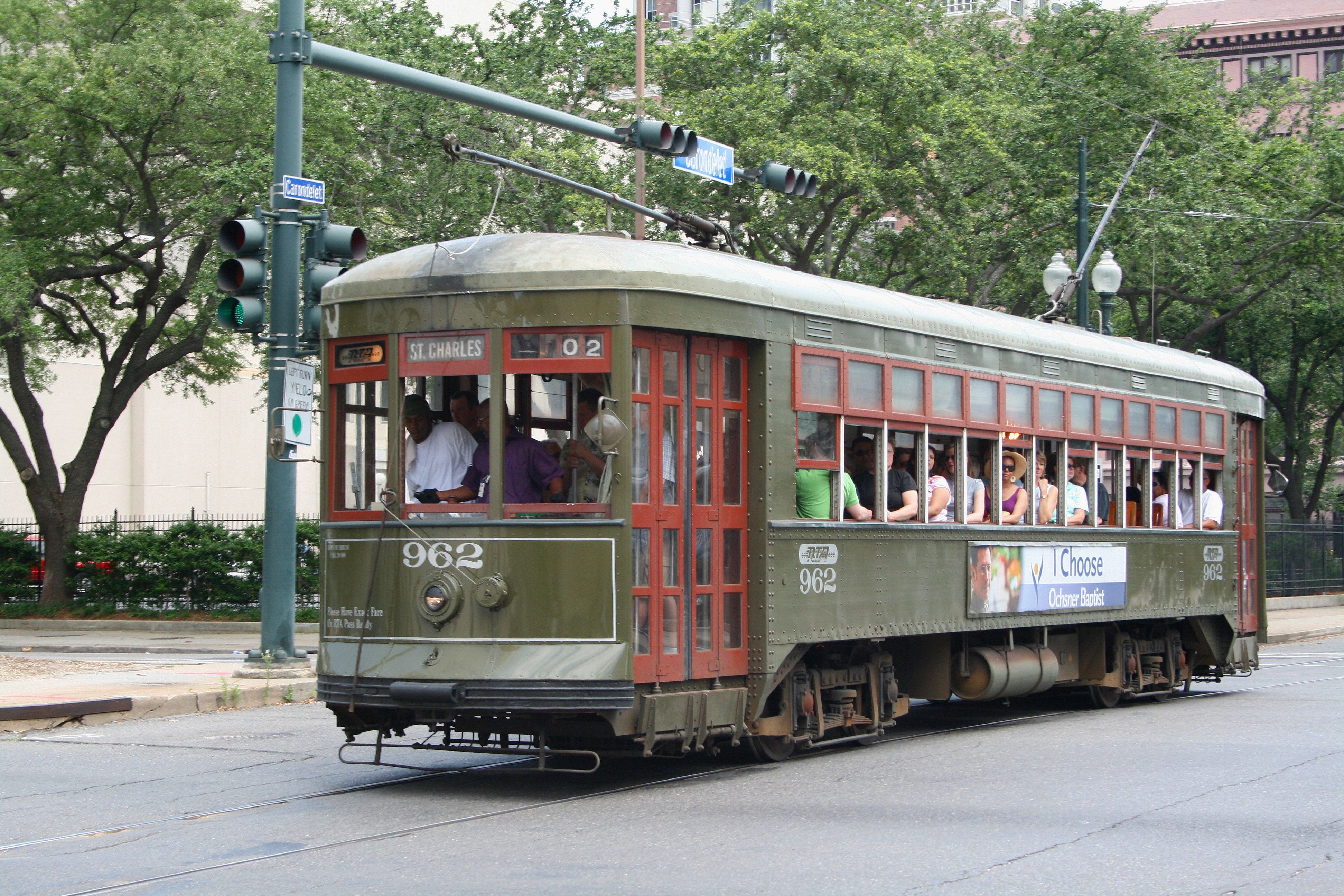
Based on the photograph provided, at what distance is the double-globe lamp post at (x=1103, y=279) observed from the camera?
21.4 m

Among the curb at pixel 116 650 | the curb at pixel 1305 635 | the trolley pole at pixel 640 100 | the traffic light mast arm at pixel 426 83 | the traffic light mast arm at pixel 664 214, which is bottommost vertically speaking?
the curb at pixel 1305 635

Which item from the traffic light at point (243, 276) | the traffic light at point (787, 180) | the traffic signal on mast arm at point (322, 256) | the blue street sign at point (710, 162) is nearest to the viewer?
the traffic light at point (243, 276)

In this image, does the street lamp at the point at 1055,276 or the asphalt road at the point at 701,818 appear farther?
the street lamp at the point at 1055,276

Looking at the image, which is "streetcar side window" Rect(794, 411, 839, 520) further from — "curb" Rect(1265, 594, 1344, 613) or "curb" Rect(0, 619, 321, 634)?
"curb" Rect(1265, 594, 1344, 613)

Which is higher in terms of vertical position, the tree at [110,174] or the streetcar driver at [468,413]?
the tree at [110,174]

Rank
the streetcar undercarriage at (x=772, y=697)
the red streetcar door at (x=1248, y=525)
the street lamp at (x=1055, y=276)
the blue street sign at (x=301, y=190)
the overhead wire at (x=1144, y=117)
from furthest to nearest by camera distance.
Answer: the overhead wire at (x=1144, y=117), the street lamp at (x=1055, y=276), the red streetcar door at (x=1248, y=525), the blue street sign at (x=301, y=190), the streetcar undercarriage at (x=772, y=697)

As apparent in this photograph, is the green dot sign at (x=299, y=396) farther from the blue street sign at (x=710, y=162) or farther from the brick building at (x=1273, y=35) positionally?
the brick building at (x=1273, y=35)

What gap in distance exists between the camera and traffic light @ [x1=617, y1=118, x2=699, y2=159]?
14.5 m

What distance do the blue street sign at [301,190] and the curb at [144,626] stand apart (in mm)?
11638

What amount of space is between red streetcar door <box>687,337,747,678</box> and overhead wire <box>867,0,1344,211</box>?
21873 mm

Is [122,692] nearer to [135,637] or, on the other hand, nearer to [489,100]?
[489,100]

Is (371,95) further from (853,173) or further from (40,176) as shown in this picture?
(853,173)

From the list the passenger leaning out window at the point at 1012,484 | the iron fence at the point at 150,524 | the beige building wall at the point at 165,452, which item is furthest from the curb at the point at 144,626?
the beige building wall at the point at 165,452

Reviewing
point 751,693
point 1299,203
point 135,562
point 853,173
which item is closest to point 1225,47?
point 1299,203
